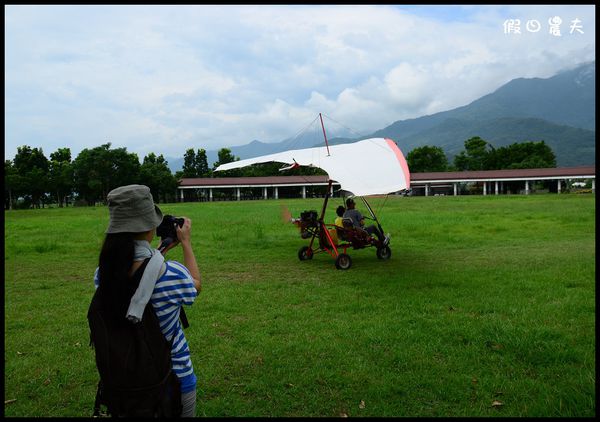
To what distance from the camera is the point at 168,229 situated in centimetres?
284

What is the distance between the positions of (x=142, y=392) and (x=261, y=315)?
171 inches

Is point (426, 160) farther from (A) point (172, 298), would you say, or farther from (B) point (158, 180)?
(A) point (172, 298)

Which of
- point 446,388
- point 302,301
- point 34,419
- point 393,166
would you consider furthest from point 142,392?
point 393,166

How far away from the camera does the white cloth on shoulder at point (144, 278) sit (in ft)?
7.28

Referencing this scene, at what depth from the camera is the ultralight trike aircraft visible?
30.9 ft

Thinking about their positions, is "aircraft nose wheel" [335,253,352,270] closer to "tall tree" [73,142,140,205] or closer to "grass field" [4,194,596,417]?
"grass field" [4,194,596,417]

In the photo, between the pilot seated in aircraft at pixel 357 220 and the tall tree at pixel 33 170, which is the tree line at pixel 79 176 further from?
the pilot seated in aircraft at pixel 357 220

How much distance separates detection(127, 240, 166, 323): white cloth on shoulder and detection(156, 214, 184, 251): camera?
356 millimetres

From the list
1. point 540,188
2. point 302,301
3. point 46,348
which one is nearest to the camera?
point 46,348

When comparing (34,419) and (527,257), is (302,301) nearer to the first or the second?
(34,419)

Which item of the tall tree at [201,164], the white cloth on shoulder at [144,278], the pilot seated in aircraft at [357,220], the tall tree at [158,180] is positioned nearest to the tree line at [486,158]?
the tall tree at [201,164]

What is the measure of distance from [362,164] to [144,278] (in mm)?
8485

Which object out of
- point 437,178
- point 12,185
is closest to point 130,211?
point 12,185

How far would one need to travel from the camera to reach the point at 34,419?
3.67 m
